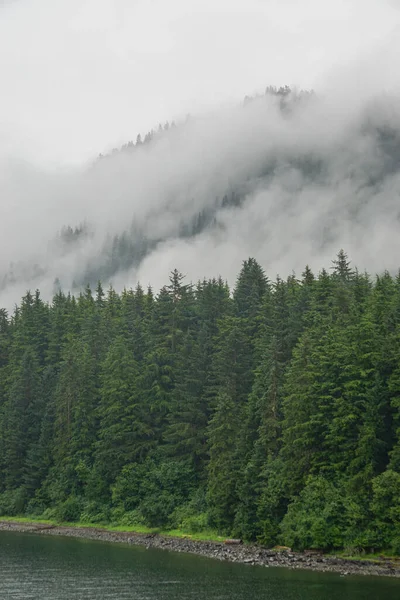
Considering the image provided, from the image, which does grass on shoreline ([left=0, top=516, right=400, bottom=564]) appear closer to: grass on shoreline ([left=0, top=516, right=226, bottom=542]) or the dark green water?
grass on shoreline ([left=0, top=516, right=226, bottom=542])

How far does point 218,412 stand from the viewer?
7575 centimetres

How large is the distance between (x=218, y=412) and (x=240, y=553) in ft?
61.0

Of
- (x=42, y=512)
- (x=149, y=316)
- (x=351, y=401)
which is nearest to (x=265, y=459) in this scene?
(x=351, y=401)

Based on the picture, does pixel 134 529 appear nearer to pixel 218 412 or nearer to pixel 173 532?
pixel 173 532

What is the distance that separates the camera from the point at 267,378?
72.9m

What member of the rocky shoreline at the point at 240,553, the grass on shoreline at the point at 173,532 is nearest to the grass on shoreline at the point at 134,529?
the grass on shoreline at the point at 173,532

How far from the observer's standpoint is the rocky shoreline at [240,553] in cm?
5212

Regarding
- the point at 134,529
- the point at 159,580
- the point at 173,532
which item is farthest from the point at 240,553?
the point at 134,529

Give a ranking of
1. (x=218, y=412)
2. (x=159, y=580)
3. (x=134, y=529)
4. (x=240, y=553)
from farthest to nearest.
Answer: (x=134, y=529), (x=218, y=412), (x=240, y=553), (x=159, y=580)

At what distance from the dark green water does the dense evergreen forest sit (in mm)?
7701

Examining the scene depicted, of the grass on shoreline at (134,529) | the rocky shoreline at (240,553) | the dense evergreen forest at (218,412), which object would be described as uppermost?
the dense evergreen forest at (218,412)

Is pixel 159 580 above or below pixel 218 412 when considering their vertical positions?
below

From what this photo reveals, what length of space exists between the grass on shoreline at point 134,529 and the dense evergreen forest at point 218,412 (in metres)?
1.00

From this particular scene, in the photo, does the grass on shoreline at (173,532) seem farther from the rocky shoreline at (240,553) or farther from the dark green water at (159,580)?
the dark green water at (159,580)
